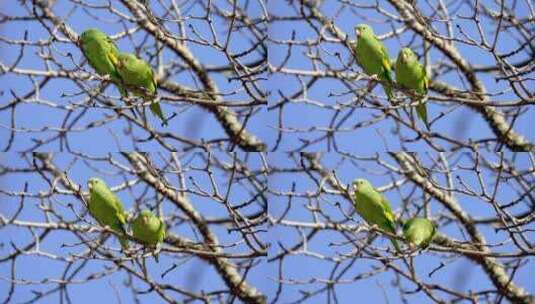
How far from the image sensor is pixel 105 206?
293 cm

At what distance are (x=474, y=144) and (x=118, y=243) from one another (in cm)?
116

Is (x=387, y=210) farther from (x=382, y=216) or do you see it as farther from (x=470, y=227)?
(x=470, y=227)

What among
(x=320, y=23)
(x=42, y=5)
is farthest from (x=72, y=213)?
(x=320, y=23)

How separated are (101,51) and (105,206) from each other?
451 millimetres

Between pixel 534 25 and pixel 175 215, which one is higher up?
pixel 534 25

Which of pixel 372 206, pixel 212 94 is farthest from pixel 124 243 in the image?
pixel 372 206

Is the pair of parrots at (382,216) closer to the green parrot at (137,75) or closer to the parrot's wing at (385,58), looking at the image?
the parrot's wing at (385,58)

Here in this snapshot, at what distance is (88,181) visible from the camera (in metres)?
2.98

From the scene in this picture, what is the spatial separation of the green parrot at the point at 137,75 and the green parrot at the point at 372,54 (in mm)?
619

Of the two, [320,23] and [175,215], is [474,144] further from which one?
[175,215]

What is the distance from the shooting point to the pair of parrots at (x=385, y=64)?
9.48ft

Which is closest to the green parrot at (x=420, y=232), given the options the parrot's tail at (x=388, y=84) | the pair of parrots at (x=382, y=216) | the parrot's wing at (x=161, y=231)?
the pair of parrots at (x=382, y=216)

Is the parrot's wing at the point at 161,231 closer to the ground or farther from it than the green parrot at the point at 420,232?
farther from it

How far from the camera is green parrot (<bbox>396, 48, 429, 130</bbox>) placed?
288 centimetres
